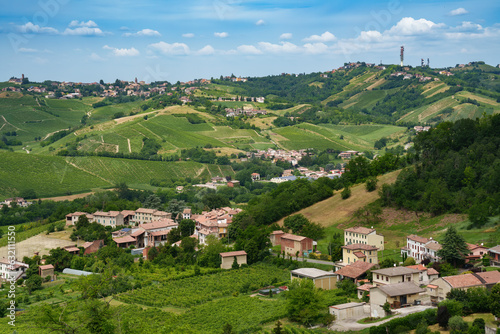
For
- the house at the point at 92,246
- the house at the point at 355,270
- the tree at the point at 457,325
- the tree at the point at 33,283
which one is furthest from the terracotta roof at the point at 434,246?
the house at the point at 92,246

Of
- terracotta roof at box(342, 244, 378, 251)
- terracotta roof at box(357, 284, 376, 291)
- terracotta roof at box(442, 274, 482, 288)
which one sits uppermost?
terracotta roof at box(442, 274, 482, 288)

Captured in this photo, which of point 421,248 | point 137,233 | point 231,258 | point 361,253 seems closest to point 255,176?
point 137,233

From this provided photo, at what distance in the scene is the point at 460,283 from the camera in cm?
2833

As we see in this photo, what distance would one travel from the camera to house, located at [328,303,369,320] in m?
28.9

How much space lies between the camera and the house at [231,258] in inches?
1670

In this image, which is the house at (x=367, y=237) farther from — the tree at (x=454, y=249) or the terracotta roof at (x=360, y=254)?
the tree at (x=454, y=249)

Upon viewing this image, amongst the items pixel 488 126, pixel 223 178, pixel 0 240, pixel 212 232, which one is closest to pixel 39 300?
pixel 212 232

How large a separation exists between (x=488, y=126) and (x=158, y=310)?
33499 mm

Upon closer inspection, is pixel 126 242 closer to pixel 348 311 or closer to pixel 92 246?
pixel 92 246

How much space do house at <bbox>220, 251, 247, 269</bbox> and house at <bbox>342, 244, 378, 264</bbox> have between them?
8289mm

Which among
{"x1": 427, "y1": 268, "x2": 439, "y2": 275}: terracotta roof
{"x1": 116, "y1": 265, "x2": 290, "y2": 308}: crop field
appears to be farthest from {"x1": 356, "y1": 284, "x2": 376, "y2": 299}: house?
{"x1": 116, "y1": 265, "x2": 290, "y2": 308}: crop field

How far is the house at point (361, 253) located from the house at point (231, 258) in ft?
27.2

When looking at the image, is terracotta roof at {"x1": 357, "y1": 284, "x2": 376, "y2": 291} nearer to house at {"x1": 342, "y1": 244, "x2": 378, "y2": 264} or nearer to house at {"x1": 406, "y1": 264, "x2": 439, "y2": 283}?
house at {"x1": 406, "y1": 264, "x2": 439, "y2": 283}

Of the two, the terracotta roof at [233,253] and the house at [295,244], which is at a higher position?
the house at [295,244]
